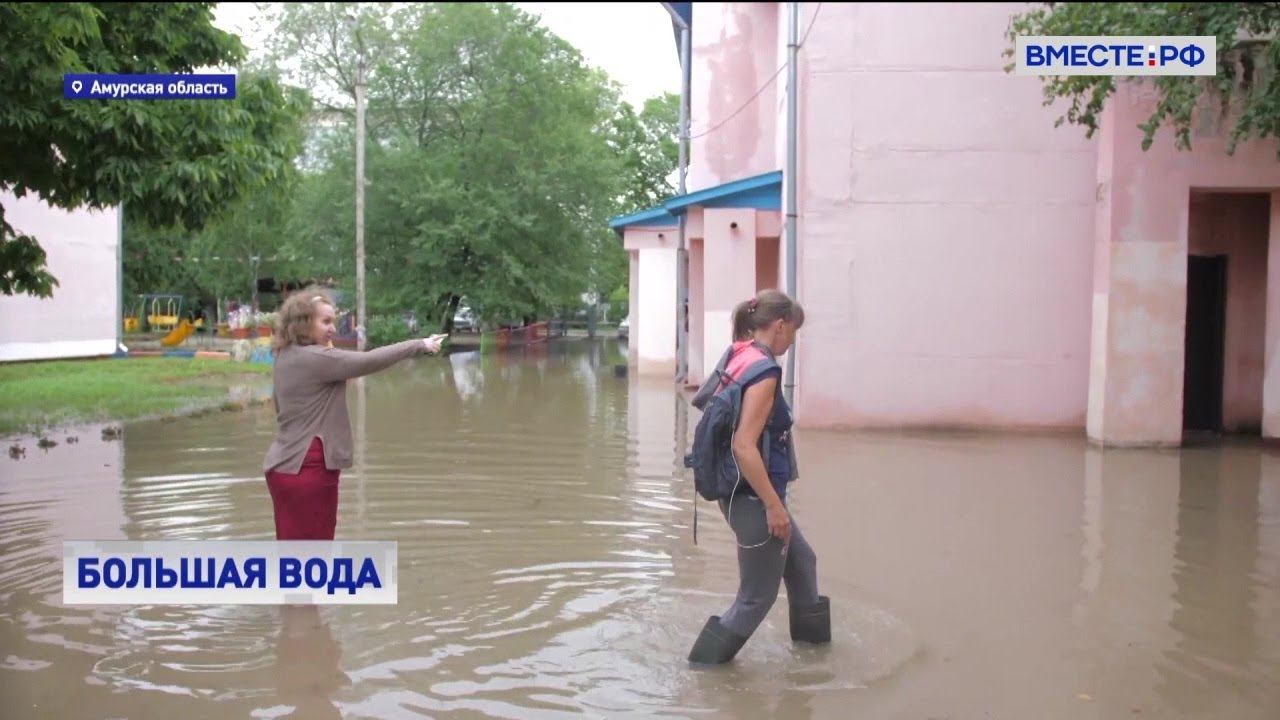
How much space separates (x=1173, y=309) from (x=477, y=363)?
21.0 metres

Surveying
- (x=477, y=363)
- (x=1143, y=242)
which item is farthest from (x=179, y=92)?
(x=477, y=363)

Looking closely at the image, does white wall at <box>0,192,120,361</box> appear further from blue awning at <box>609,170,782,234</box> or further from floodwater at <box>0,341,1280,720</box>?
blue awning at <box>609,170,782,234</box>

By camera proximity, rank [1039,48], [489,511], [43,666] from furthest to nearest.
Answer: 1. [489,511]
2. [1039,48]
3. [43,666]

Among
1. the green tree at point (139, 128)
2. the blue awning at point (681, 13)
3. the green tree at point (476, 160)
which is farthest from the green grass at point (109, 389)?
the blue awning at point (681, 13)

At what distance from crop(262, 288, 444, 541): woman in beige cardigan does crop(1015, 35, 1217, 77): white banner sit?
446 cm

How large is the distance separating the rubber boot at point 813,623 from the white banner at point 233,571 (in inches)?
73.9

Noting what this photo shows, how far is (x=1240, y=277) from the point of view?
15320mm

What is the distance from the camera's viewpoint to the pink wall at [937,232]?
15047 millimetres

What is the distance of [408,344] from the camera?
5.58 m

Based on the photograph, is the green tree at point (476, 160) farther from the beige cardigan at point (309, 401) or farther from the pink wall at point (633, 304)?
the beige cardigan at point (309, 401)

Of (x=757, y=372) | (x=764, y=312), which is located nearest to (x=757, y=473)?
(x=757, y=372)

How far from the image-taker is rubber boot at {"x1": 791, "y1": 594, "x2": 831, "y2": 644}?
5.70m

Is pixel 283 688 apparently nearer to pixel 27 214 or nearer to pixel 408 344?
pixel 408 344

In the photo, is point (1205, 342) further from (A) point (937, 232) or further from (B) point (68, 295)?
(B) point (68, 295)
